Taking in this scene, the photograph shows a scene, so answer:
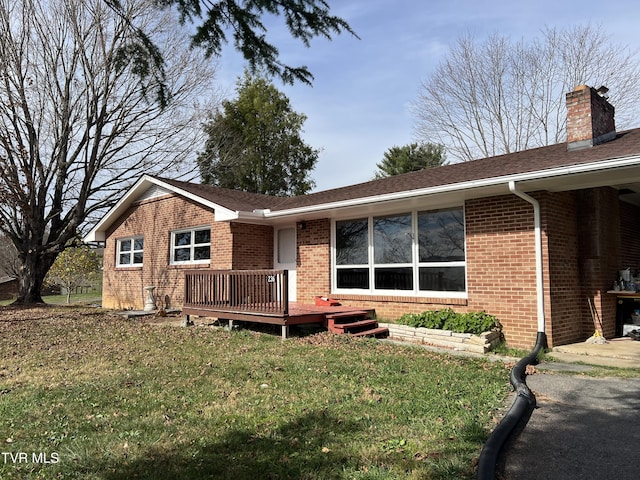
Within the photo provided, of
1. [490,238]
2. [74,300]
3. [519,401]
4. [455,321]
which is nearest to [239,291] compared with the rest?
[455,321]

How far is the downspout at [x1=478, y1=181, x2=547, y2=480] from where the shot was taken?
9.42ft

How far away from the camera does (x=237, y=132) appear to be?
29.5 meters

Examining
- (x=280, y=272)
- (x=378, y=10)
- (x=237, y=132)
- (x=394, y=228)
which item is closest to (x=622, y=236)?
(x=394, y=228)

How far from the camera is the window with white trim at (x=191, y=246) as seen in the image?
12922mm

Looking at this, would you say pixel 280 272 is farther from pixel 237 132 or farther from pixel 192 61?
pixel 237 132

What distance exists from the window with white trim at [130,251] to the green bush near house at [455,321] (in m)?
10.5

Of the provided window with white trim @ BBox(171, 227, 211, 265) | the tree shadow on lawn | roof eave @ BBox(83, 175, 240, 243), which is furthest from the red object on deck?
the tree shadow on lawn

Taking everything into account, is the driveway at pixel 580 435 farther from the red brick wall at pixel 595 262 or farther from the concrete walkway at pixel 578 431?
the red brick wall at pixel 595 262

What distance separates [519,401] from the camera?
13.6ft

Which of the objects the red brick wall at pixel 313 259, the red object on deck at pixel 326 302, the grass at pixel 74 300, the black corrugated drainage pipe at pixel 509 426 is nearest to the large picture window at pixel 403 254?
the red brick wall at pixel 313 259

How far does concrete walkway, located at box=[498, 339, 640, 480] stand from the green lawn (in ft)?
1.19

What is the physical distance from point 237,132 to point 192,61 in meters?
11.1

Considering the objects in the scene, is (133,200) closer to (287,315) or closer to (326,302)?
(326,302)

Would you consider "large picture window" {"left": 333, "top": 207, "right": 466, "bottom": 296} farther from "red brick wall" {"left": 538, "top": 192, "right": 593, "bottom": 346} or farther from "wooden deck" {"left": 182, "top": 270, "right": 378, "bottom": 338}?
"red brick wall" {"left": 538, "top": 192, "right": 593, "bottom": 346}
